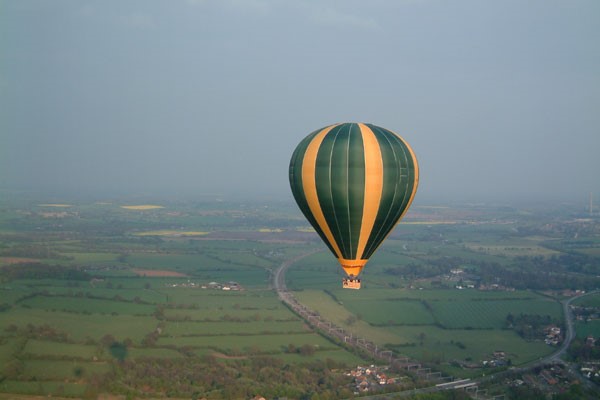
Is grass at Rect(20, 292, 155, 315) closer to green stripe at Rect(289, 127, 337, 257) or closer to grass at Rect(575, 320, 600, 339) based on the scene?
green stripe at Rect(289, 127, 337, 257)

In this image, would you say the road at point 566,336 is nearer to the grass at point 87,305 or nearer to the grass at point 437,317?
the grass at point 437,317

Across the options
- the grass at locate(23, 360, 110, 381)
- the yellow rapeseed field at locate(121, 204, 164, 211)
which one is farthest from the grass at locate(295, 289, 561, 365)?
the yellow rapeseed field at locate(121, 204, 164, 211)

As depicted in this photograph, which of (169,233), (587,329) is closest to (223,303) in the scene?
(587,329)

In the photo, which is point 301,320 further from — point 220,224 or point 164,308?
point 220,224

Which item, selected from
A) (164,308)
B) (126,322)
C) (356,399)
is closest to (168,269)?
(164,308)

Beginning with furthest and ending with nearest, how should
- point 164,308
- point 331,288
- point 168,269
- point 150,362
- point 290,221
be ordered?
point 290,221 → point 168,269 → point 331,288 → point 164,308 → point 150,362

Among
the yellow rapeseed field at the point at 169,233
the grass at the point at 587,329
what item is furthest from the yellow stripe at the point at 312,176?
the yellow rapeseed field at the point at 169,233

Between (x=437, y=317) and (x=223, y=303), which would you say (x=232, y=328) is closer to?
(x=223, y=303)
